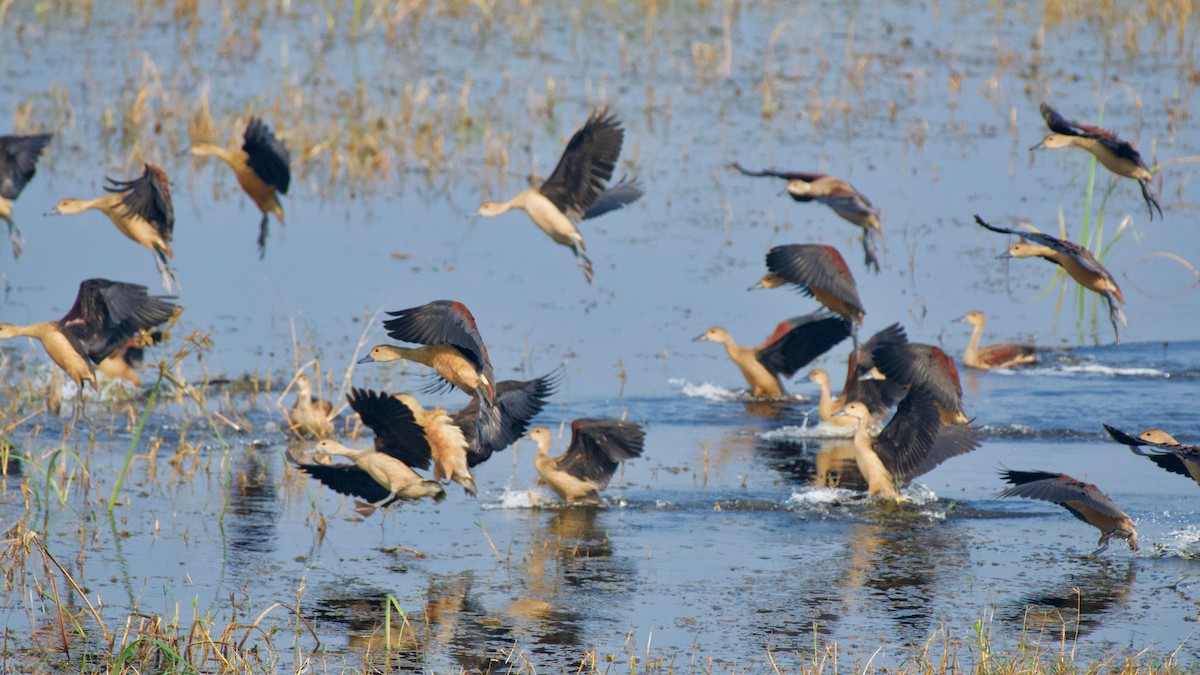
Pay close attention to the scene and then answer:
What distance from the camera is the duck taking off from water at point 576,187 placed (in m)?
9.84

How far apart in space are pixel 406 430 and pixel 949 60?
40.0ft

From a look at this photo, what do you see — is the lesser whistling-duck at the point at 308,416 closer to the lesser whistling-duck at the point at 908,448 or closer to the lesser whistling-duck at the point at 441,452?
the lesser whistling-duck at the point at 441,452

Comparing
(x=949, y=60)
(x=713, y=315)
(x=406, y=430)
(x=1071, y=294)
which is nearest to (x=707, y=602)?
(x=406, y=430)

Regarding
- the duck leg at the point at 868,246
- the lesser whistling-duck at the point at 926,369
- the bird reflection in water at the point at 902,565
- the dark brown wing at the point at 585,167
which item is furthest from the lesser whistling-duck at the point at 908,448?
the dark brown wing at the point at 585,167

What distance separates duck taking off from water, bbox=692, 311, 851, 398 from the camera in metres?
11.3

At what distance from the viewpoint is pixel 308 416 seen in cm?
973

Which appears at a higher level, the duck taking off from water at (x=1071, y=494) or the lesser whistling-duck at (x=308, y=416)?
the duck taking off from water at (x=1071, y=494)

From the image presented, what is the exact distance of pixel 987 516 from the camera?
851 cm

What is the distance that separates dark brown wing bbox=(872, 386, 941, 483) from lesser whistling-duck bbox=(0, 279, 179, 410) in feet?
12.8

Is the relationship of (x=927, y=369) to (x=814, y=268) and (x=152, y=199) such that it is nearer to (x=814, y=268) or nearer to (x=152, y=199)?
(x=814, y=268)

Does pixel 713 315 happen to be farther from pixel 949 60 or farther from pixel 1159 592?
pixel 949 60

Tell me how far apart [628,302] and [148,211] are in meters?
4.11

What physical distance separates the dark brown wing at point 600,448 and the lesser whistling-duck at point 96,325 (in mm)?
2349

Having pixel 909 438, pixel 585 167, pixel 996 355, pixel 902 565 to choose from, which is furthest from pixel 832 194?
pixel 902 565
